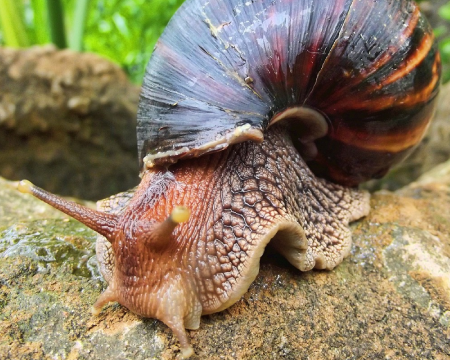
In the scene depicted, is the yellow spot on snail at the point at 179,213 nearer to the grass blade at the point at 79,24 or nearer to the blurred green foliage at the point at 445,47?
the grass blade at the point at 79,24

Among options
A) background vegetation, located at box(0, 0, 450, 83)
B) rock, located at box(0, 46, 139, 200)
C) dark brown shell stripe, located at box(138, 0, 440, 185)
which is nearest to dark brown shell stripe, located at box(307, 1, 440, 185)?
dark brown shell stripe, located at box(138, 0, 440, 185)

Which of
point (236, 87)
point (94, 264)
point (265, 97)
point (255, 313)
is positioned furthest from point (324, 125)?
point (94, 264)

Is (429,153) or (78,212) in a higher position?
(429,153)

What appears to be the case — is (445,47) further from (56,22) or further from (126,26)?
(56,22)

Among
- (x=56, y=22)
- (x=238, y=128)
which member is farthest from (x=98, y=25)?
(x=238, y=128)

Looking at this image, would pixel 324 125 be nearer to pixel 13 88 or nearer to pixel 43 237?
pixel 43 237

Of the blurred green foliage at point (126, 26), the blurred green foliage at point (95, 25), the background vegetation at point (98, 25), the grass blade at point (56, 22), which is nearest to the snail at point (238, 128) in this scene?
the grass blade at point (56, 22)
